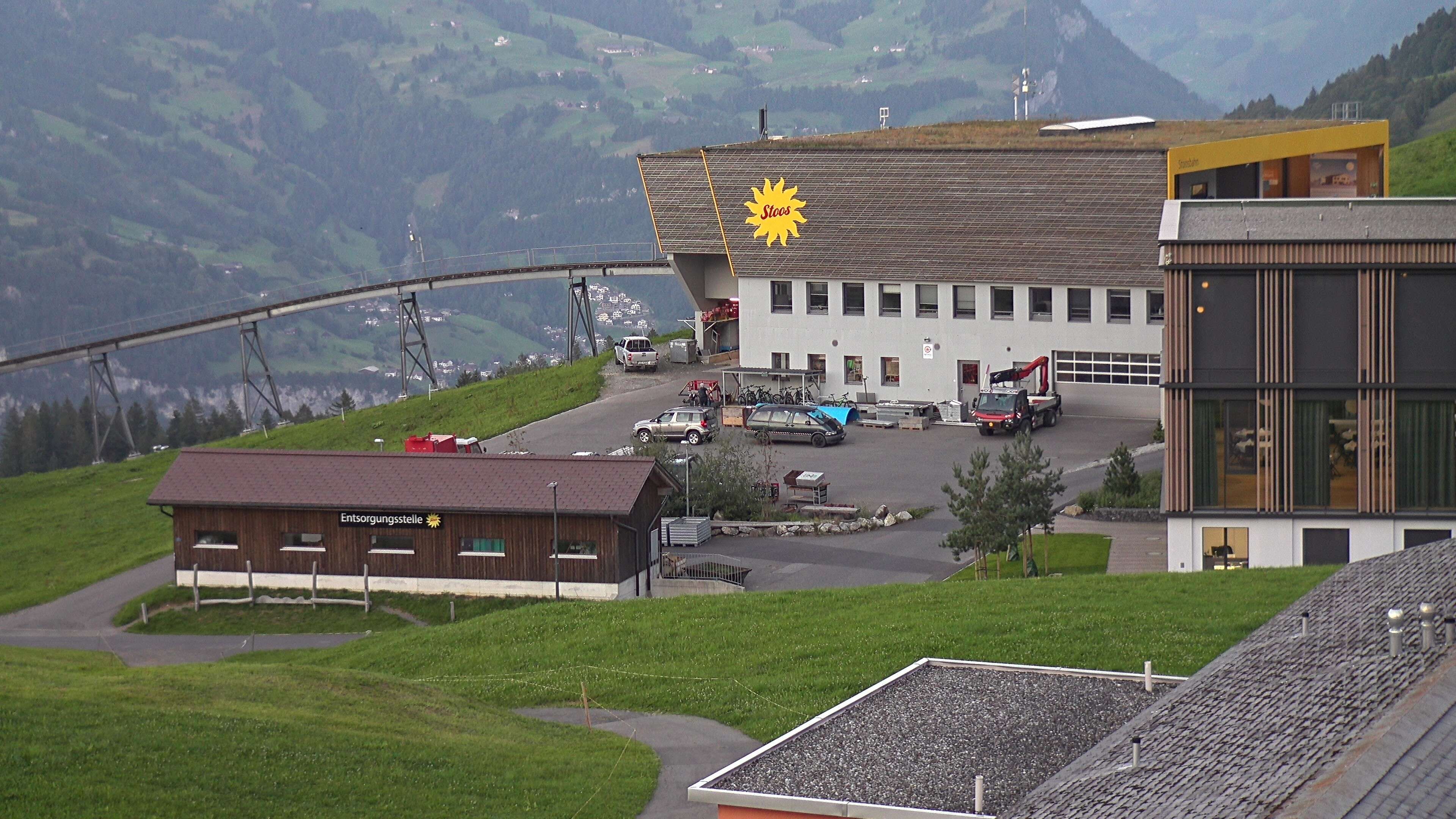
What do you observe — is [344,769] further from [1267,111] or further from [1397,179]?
[1267,111]

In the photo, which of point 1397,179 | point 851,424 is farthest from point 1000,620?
point 1397,179

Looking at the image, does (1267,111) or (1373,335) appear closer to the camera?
(1373,335)

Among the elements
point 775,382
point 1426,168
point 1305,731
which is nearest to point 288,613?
point 775,382

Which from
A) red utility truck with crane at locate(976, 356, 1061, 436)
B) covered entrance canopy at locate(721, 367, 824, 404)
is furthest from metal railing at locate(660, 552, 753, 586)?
covered entrance canopy at locate(721, 367, 824, 404)

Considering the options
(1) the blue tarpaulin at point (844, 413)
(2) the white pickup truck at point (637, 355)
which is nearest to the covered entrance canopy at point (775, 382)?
(1) the blue tarpaulin at point (844, 413)

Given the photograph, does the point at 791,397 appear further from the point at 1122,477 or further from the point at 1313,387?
the point at 1313,387

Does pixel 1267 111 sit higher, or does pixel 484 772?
pixel 1267 111
